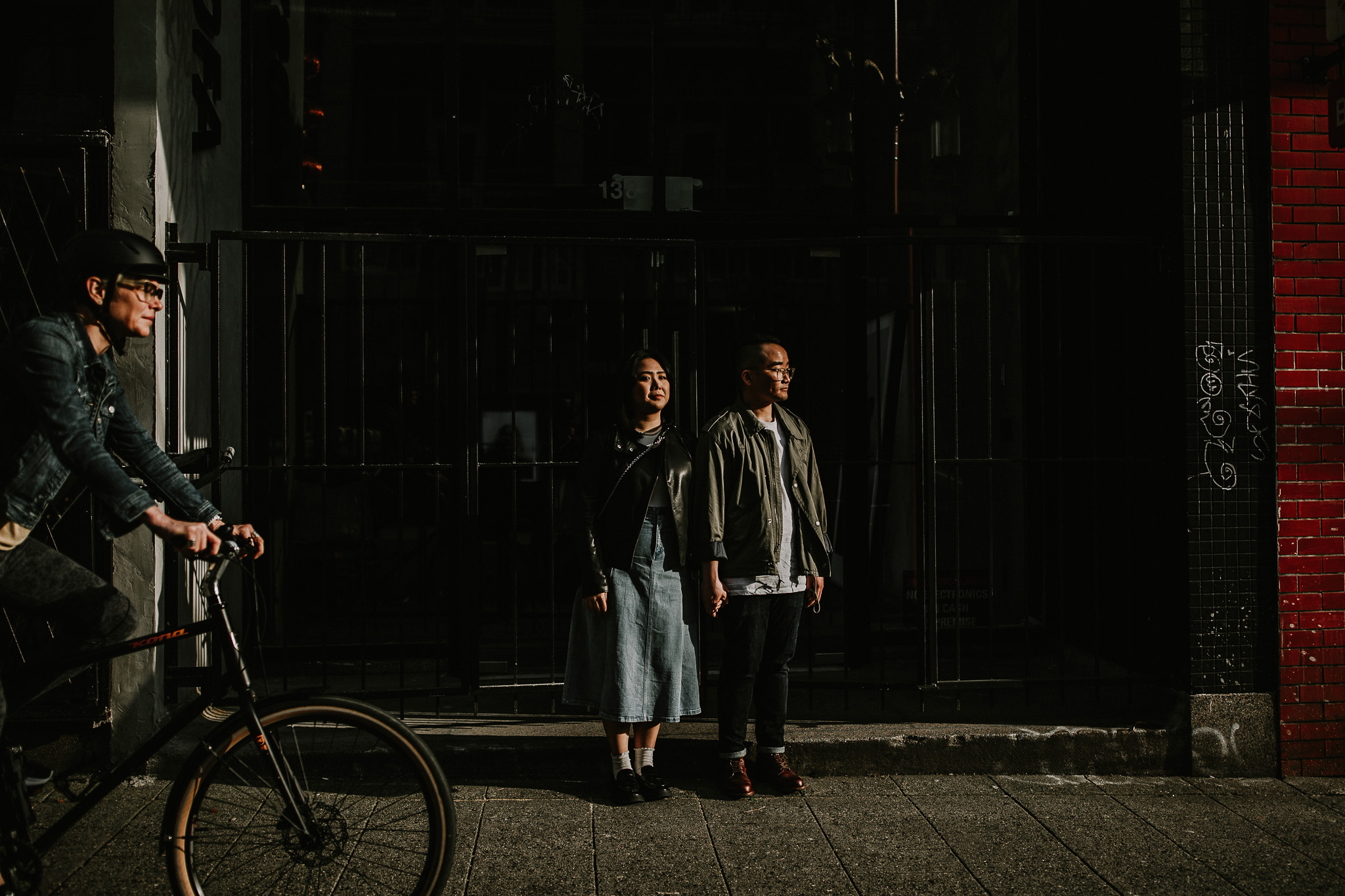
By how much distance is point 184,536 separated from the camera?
2.90 meters

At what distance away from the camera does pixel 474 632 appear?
5.09 m

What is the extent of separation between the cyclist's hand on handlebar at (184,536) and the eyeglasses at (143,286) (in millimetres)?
773

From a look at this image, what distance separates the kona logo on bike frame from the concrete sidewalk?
104 centimetres

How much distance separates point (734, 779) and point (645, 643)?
2.32 ft

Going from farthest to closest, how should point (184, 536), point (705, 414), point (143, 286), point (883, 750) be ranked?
point (705, 414) → point (883, 750) → point (143, 286) → point (184, 536)

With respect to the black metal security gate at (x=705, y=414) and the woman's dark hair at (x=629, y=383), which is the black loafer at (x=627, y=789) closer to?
the black metal security gate at (x=705, y=414)

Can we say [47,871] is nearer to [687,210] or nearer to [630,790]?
[630,790]

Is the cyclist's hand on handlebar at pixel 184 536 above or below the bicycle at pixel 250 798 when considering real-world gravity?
above

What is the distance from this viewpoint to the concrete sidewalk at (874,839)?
11.9 ft

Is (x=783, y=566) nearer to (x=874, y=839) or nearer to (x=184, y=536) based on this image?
(x=874, y=839)

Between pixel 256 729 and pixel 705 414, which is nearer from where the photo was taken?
pixel 256 729

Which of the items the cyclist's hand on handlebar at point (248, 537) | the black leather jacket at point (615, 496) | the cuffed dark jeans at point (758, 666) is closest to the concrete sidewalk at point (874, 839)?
the cuffed dark jeans at point (758, 666)

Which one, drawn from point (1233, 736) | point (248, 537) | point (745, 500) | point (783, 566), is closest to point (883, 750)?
point (783, 566)

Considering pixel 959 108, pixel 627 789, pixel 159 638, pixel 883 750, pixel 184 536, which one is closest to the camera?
pixel 184 536
